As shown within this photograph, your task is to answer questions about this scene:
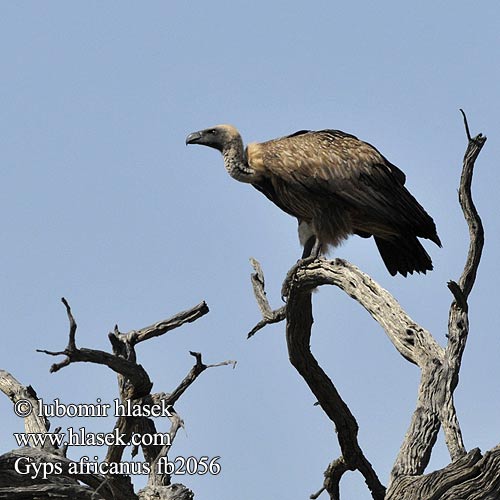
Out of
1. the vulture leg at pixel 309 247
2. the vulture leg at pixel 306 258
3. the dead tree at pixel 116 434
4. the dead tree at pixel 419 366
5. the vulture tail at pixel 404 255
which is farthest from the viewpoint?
the vulture leg at pixel 309 247

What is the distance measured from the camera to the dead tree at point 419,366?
532 centimetres

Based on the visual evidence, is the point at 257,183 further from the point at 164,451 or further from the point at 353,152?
the point at 164,451

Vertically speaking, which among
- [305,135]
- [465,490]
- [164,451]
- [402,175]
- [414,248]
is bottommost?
[465,490]

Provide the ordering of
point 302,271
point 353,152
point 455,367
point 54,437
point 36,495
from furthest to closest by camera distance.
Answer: point 353,152
point 302,271
point 54,437
point 36,495
point 455,367

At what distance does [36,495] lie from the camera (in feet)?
22.0

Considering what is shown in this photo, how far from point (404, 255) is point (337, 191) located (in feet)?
2.46

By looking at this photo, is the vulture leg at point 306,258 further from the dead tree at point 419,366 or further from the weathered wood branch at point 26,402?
the weathered wood branch at point 26,402

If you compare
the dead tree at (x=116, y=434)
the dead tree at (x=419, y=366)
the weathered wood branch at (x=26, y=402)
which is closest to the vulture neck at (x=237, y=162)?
the dead tree at (x=419, y=366)

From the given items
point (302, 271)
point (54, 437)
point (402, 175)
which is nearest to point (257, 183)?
point (402, 175)

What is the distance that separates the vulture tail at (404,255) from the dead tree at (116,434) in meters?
1.91

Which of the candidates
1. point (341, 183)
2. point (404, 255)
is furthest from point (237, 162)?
point (404, 255)

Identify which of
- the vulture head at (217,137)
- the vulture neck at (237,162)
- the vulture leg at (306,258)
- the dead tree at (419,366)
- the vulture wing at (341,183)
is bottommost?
the dead tree at (419,366)

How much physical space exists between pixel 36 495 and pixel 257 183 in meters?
3.83

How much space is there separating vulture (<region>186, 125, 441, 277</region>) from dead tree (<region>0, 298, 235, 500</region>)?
1.67 m
